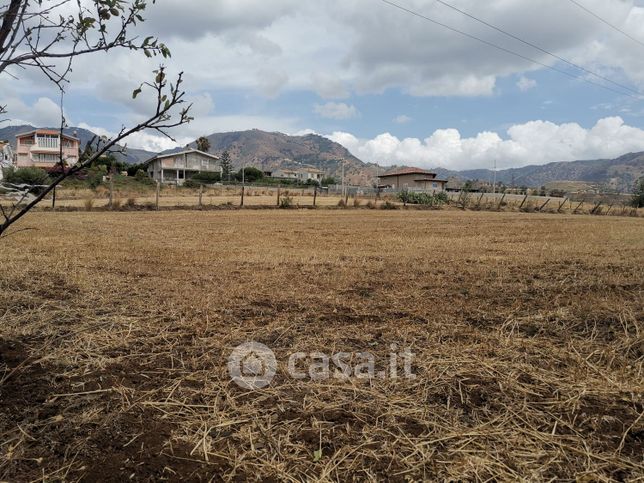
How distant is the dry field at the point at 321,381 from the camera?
5.90 ft

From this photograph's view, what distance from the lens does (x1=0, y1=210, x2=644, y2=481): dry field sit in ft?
5.90

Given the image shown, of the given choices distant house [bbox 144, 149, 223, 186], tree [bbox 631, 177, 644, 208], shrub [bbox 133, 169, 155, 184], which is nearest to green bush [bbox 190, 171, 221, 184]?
distant house [bbox 144, 149, 223, 186]

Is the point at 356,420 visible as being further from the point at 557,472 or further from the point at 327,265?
the point at 327,265

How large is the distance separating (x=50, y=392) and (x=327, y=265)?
437cm

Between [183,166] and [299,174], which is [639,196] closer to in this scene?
[183,166]

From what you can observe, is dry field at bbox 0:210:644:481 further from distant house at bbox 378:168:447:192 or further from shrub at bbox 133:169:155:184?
distant house at bbox 378:168:447:192

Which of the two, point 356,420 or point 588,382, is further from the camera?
point 588,382

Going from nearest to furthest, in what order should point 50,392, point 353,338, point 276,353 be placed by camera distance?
point 50,392 < point 276,353 < point 353,338

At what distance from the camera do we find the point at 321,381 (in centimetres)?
249

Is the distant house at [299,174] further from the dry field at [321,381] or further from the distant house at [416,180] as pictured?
the dry field at [321,381]

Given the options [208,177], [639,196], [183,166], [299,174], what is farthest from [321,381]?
[299,174]

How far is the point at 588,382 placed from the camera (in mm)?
2473

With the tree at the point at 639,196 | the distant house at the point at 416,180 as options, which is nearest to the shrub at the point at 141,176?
the tree at the point at 639,196

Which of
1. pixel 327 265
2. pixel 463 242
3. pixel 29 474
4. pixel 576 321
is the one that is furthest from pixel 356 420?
pixel 463 242
